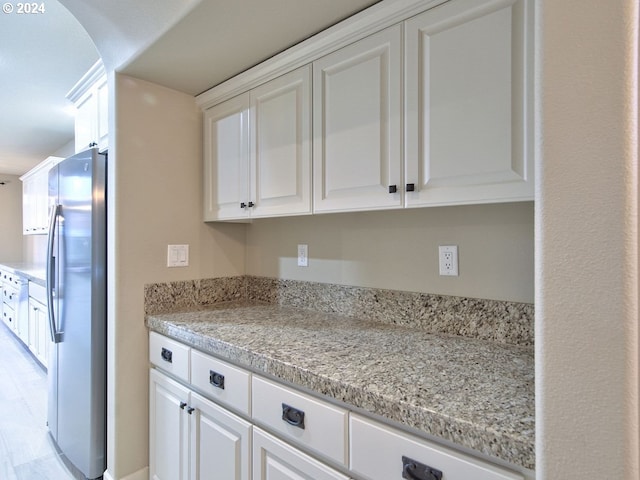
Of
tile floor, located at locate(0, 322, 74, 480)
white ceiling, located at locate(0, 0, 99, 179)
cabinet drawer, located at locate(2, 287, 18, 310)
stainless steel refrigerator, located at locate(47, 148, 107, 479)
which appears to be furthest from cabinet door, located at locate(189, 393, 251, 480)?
cabinet drawer, located at locate(2, 287, 18, 310)

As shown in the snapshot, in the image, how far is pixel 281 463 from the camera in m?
1.18

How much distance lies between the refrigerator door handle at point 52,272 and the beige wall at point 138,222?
0.58 meters

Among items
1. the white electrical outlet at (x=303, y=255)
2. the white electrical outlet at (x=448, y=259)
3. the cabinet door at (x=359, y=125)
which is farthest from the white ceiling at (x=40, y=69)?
the white electrical outlet at (x=448, y=259)

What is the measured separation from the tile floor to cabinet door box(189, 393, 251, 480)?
3.72 feet

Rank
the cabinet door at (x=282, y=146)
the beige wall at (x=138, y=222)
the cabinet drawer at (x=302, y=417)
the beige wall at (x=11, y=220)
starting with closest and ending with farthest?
the cabinet drawer at (x=302, y=417) < the cabinet door at (x=282, y=146) < the beige wall at (x=138, y=222) < the beige wall at (x=11, y=220)

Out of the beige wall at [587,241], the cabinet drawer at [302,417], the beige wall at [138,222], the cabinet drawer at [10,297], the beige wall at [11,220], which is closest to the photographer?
the beige wall at [587,241]

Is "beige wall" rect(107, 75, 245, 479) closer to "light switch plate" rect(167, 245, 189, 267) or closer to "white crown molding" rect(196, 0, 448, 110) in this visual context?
"light switch plate" rect(167, 245, 189, 267)

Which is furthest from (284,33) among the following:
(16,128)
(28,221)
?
(28,221)

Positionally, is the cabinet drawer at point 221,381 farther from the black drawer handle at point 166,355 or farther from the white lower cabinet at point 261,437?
the black drawer handle at point 166,355

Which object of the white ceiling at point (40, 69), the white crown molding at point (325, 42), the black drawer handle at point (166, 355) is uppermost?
the white ceiling at point (40, 69)

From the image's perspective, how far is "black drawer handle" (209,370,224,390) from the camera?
1402 mm

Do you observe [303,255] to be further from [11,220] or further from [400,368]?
[11,220]

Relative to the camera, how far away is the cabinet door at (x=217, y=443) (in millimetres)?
1318

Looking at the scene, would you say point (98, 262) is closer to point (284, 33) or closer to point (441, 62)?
point (284, 33)
